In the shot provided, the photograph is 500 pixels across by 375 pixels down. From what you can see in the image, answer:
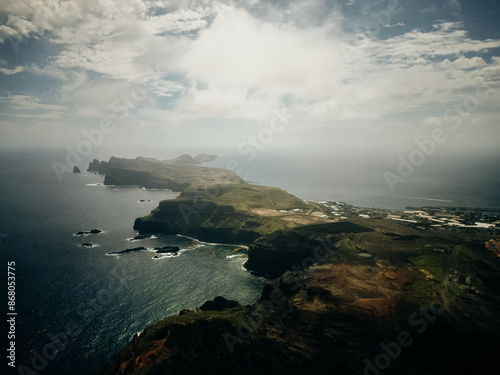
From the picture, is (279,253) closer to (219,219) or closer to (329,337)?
(219,219)

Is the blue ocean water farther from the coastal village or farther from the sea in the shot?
the coastal village

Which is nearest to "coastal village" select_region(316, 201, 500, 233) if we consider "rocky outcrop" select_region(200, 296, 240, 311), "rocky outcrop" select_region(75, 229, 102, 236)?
"rocky outcrop" select_region(200, 296, 240, 311)

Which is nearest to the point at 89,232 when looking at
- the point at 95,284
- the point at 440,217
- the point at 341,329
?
the point at 95,284

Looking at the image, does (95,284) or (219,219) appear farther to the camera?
(219,219)

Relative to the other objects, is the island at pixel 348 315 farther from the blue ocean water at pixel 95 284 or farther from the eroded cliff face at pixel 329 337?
the blue ocean water at pixel 95 284

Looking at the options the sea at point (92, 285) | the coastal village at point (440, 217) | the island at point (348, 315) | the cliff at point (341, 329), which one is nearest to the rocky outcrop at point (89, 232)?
the sea at point (92, 285)
